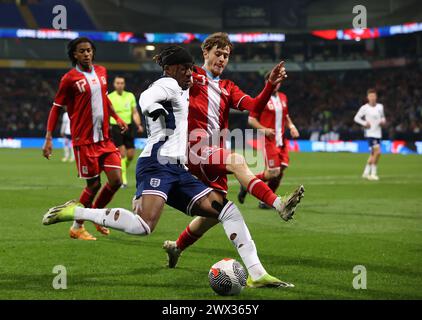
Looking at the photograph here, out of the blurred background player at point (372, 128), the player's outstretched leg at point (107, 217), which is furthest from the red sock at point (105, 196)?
the blurred background player at point (372, 128)

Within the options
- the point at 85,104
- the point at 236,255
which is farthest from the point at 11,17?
the point at 236,255

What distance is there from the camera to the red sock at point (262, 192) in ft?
22.1

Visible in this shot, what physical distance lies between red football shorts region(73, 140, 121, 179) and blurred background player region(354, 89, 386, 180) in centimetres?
1190

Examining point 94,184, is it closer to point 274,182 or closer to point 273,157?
point 273,157

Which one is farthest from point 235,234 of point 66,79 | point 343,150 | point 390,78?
point 390,78

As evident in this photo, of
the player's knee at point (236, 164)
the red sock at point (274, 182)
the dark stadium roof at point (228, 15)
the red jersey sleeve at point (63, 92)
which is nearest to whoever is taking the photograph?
the player's knee at point (236, 164)

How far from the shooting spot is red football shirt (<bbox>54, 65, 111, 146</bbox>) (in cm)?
985

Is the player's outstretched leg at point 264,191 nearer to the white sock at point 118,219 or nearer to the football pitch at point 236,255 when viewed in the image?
the football pitch at point 236,255

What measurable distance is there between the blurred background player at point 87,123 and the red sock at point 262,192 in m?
3.45

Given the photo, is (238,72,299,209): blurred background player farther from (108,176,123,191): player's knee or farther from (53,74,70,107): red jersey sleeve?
(53,74,70,107): red jersey sleeve

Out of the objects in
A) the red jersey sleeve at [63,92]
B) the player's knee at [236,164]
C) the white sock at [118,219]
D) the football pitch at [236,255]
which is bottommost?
the football pitch at [236,255]

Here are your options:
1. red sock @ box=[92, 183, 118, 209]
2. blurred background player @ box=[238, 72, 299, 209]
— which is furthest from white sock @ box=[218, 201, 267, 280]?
blurred background player @ box=[238, 72, 299, 209]

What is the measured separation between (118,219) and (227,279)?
1098 millimetres
